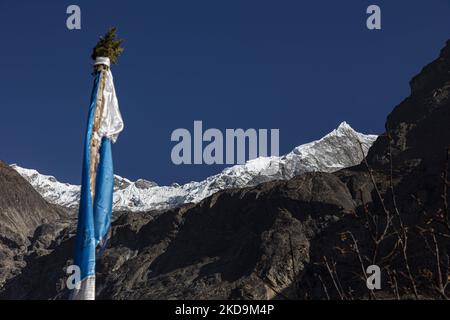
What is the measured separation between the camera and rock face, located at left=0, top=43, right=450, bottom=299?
9269 centimetres

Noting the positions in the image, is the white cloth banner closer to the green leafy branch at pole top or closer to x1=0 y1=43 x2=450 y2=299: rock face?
the green leafy branch at pole top

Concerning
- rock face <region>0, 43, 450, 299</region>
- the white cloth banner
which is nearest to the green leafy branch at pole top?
the white cloth banner

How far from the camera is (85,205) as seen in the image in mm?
12797

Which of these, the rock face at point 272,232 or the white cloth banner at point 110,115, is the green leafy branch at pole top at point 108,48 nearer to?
the white cloth banner at point 110,115

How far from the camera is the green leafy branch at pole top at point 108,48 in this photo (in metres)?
15.4

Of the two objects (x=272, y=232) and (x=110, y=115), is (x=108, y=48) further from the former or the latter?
(x=272, y=232)

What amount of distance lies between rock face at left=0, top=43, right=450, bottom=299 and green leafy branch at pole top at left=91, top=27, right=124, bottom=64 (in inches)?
2572

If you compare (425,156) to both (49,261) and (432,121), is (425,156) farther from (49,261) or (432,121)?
(49,261)

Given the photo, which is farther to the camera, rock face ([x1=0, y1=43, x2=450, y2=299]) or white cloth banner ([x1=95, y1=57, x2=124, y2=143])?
rock face ([x1=0, y1=43, x2=450, y2=299])

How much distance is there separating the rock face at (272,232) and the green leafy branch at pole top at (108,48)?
214 feet

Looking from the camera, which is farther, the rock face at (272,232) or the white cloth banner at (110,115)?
the rock face at (272,232)

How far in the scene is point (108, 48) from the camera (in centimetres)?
1544

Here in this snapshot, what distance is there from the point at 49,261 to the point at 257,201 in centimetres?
4846

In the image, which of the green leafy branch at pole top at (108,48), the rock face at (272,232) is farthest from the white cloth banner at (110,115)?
the rock face at (272,232)
